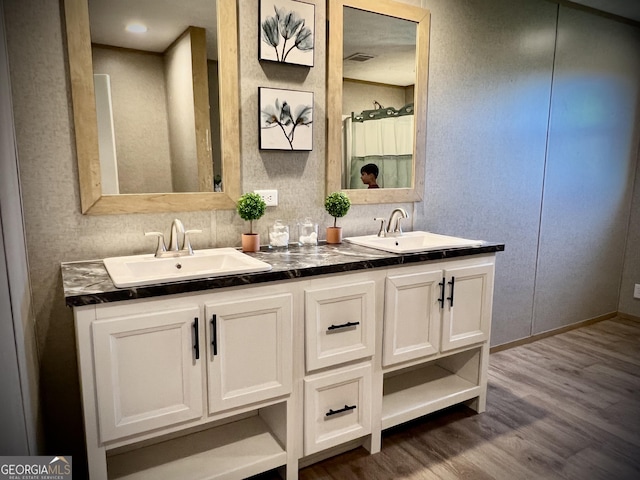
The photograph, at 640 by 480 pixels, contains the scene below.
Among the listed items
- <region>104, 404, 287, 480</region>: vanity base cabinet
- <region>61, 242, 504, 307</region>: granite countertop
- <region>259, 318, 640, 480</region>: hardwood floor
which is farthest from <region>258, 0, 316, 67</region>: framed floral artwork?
<region>259, 318, 640, 480</region>: hardwood floor

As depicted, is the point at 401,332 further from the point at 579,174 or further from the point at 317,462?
the point at 579,174

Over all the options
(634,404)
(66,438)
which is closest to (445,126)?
(634,404)

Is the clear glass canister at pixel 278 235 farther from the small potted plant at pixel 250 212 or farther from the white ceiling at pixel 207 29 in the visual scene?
the white ceiling at pixel 207 29

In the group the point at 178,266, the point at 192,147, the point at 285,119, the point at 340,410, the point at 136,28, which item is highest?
the point at 136,28

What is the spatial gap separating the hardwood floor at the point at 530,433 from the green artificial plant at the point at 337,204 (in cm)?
113

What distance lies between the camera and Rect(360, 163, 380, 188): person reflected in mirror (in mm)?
2416

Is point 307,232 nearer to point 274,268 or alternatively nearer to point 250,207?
point 250,207

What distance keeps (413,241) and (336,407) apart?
1.01 meters

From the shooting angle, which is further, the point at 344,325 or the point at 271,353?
the point at 344,325

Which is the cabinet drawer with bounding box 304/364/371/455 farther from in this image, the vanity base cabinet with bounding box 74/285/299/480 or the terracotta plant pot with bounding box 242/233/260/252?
the terracotta plant pot with bounding box 242/233/260/252

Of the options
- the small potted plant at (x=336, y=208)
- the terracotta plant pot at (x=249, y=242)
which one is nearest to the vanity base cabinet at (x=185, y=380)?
the terracotta plant pot at (x=249, y=242)

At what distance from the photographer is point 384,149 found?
2.47 metres

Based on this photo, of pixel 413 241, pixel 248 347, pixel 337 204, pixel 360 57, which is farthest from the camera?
pixel 413 241

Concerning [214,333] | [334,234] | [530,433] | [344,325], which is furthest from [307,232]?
[530,433]
